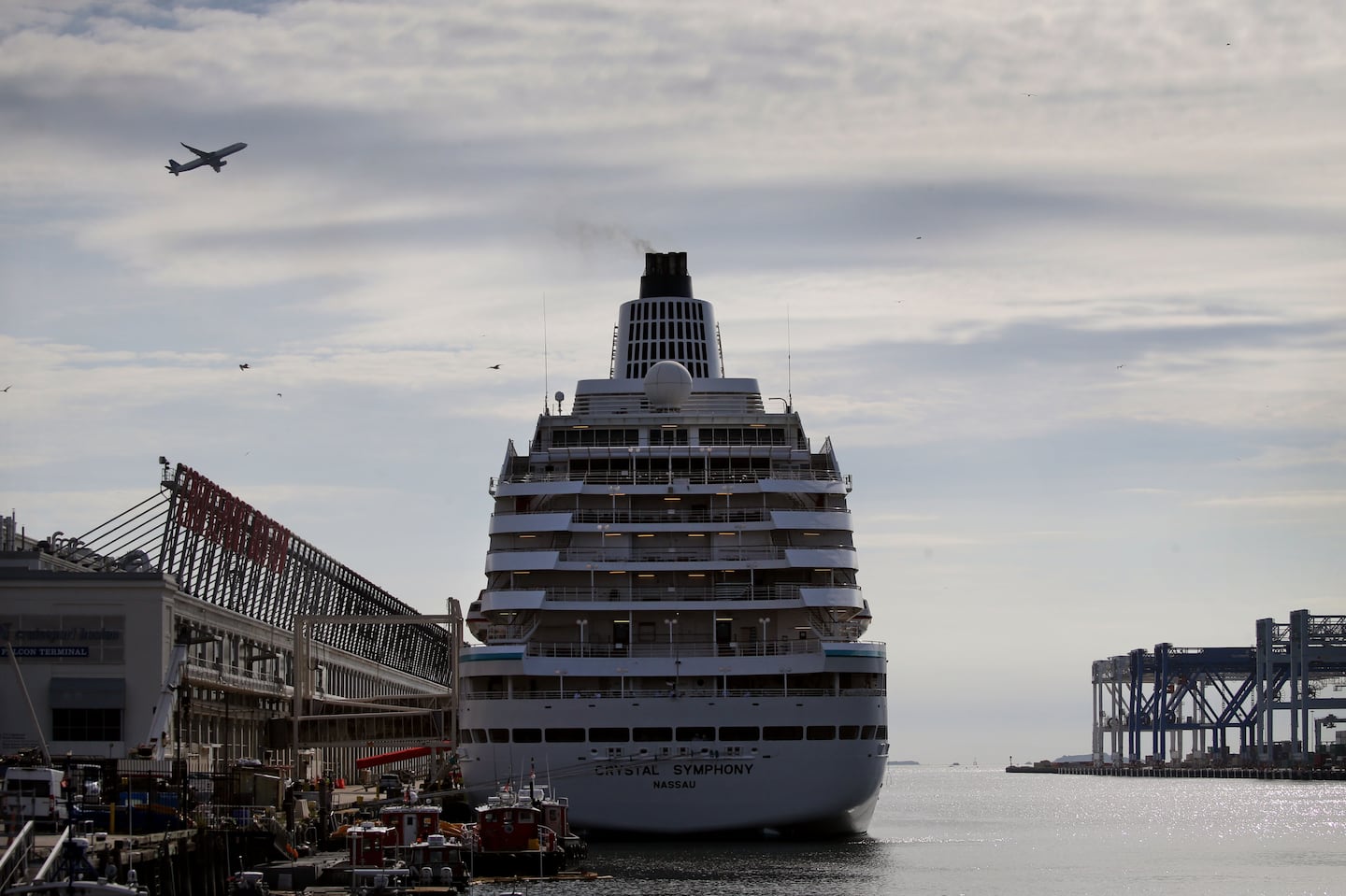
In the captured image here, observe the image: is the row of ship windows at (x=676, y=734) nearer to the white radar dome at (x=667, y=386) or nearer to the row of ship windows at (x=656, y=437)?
the row of ship windows at (x=656, y=437)

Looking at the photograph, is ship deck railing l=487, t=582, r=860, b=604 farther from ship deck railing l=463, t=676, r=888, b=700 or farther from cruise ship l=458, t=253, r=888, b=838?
ship deck railing l=463, t=676, r=888, b=700

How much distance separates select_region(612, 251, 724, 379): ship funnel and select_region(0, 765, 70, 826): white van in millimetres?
46548

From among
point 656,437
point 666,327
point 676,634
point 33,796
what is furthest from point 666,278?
point 33,796

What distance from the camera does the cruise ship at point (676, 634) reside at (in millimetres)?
66250

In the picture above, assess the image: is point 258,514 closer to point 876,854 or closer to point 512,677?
point 512,677

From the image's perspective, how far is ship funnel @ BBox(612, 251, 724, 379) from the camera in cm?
9281

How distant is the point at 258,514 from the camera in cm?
10619

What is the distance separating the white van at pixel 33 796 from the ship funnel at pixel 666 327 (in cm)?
4655

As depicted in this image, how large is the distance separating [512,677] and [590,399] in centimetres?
1958

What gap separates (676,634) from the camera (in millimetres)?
72062

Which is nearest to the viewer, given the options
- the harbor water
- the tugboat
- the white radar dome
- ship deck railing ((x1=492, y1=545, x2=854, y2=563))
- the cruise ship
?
the harbor water

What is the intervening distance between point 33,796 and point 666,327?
4864cm

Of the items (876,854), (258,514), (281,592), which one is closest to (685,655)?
(876,854)

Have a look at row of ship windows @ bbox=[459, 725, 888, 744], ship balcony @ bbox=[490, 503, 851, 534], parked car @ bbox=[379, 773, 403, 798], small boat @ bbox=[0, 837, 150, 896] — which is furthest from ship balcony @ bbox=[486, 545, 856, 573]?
small boat @ bbox=[0, 837, 150, 896]
